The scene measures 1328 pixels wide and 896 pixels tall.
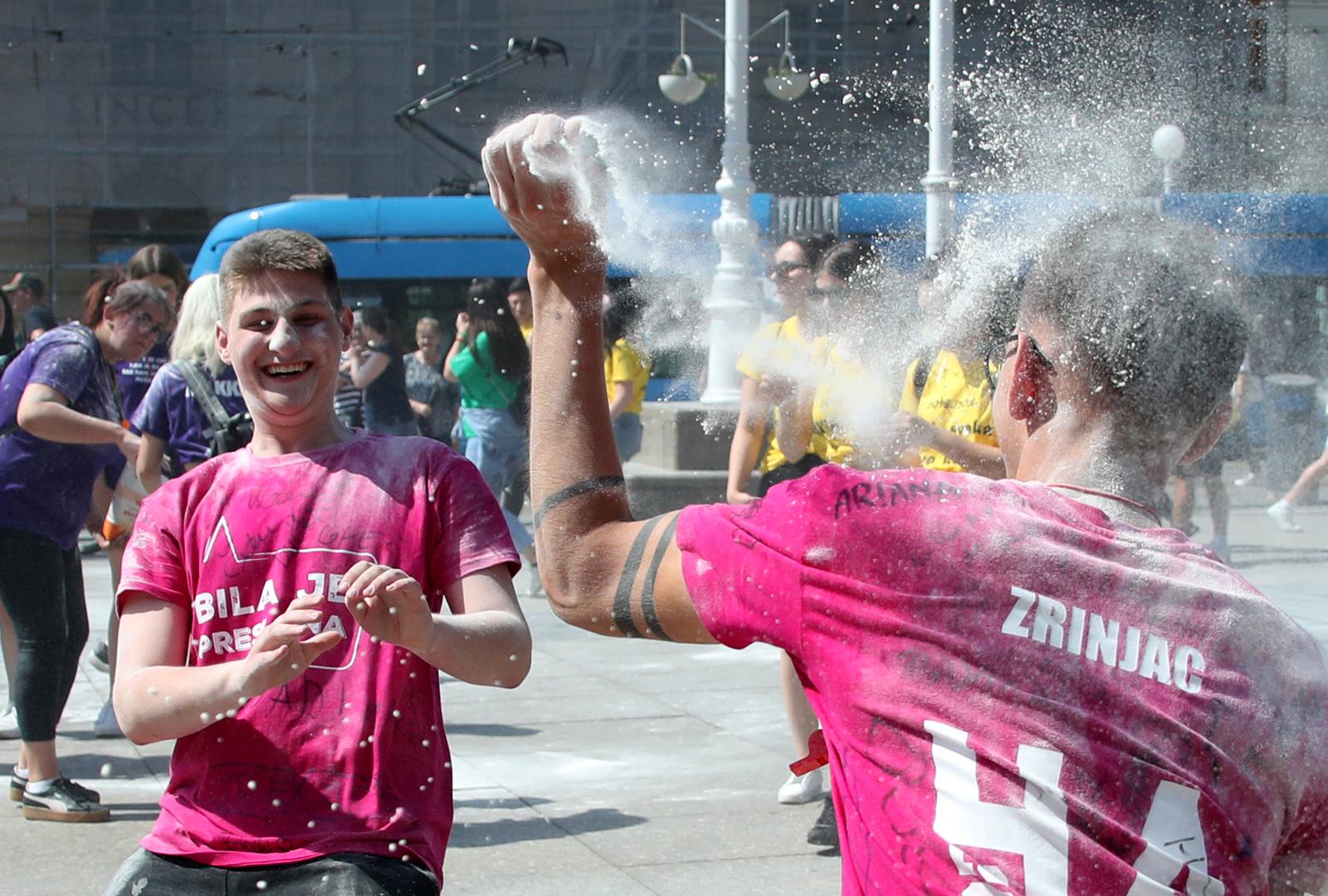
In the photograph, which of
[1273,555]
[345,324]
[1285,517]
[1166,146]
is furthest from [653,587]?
[1285,517]

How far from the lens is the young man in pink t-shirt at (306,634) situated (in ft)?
7.59

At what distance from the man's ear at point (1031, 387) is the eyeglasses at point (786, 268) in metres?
3.30

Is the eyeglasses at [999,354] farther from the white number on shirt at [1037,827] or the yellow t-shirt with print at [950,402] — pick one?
the yellow t-shirt with print at [950,402]

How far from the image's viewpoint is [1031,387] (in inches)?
70.2

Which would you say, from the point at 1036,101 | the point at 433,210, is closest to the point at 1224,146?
the point at 1036,101

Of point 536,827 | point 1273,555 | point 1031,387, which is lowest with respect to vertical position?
point 536,827

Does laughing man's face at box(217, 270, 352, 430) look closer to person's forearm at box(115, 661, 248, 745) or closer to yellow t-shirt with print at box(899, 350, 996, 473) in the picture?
person's forearm at box(115, 661, 248, 745)

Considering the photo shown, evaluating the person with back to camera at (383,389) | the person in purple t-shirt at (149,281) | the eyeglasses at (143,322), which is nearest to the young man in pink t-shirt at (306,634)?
the eyeglasses at (143,322)

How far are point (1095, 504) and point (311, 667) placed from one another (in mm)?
1293

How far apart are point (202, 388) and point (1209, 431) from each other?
4.41 metres

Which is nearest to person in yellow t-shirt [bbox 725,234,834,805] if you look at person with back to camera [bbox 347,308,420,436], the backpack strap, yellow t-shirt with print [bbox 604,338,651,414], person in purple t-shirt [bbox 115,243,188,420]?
the backpack strap

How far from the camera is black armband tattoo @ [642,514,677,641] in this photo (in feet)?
5.80

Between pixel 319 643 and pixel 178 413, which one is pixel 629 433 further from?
pixel 319 643

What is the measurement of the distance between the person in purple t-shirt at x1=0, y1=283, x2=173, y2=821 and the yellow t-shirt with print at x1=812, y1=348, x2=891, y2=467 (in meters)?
2.52
